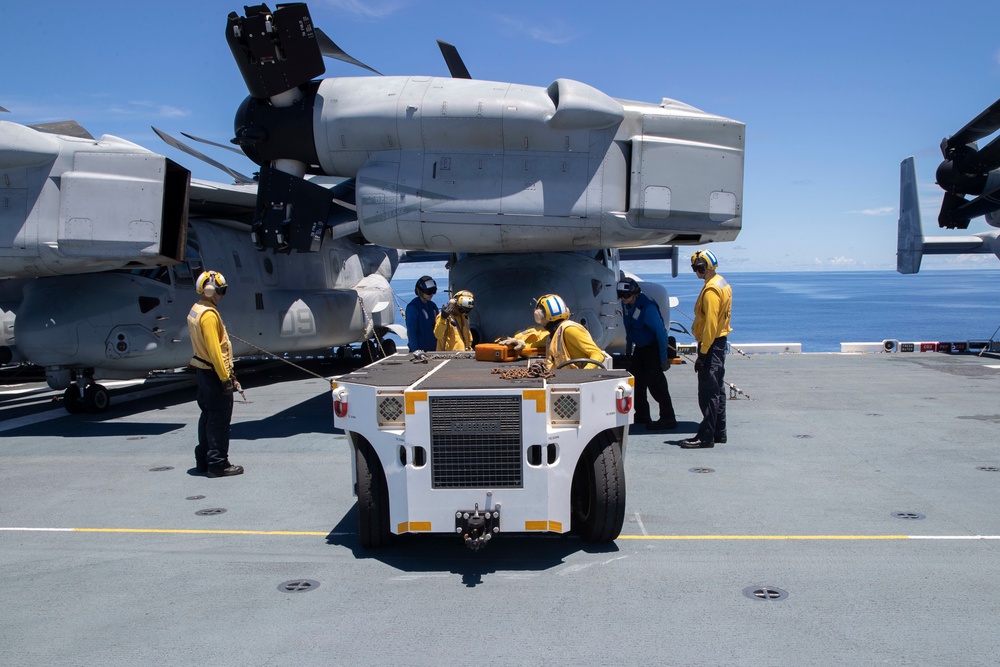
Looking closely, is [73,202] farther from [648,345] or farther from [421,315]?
[648,345]

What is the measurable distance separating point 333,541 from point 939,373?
13.4 m

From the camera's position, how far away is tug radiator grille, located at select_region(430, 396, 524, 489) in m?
4.85

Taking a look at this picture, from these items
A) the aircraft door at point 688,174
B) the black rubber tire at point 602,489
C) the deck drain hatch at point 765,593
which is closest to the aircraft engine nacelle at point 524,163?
the aircraft door at point 688,174

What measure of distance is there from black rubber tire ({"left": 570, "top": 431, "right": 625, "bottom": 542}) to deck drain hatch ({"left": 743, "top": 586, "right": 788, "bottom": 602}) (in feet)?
3.30

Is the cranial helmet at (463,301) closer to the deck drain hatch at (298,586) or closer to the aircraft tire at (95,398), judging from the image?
the deck drain hatch at (298,586)

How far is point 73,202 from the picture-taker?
9.73 m

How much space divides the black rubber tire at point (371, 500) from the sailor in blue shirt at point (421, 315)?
478 centimetres

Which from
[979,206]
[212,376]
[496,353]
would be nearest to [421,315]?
[212,376]

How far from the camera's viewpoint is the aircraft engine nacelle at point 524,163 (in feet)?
30.1

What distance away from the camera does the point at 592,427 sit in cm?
505

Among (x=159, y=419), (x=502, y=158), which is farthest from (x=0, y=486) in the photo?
(x=502, y=158)

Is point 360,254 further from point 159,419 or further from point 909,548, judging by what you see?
point 909,548

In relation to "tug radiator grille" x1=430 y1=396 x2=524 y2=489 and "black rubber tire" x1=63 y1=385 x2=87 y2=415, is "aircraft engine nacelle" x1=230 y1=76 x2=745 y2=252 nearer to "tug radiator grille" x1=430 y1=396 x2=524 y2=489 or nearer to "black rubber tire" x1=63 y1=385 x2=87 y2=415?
"tug radiator grille" x1=430 y1=396 x2=524 y2=489

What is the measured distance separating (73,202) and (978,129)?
16.7m
